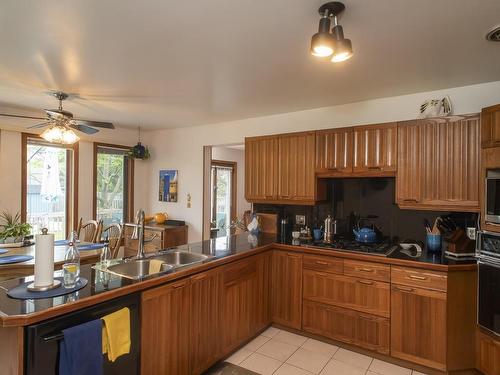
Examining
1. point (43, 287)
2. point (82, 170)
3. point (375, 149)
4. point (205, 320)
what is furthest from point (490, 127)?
point (82, 170)

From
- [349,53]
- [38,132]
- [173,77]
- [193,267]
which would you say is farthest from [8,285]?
[38,132]

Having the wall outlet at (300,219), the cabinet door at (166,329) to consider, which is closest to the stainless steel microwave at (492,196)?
the wall outlet at (300,219)

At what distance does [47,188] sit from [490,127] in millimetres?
5154

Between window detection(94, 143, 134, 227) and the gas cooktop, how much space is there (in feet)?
11.8

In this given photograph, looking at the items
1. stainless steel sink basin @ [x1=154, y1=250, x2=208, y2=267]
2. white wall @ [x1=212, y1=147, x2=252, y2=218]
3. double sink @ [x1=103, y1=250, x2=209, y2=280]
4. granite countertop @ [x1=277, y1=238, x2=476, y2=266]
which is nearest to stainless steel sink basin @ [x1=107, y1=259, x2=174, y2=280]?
double sink @ [x1=103, y1=250, x2=209, y2=280]

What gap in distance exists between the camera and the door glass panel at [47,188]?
4137 millimetres

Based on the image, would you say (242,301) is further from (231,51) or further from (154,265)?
(231,51)

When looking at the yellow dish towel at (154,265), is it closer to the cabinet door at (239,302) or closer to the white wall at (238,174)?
the cabinet door at (239,302)

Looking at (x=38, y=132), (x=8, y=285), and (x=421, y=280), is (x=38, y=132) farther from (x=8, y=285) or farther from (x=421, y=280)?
(x=421, y=280)

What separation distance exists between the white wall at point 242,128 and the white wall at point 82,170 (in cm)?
19

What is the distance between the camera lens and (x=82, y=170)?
15.2 ft

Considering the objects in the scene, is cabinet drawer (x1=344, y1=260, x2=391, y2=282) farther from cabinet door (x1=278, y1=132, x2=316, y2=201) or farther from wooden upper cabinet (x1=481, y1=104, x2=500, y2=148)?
wooden upper cabinet (x1=481, y1=104, x2=500, y2=148)

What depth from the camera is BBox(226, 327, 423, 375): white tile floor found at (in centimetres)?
246

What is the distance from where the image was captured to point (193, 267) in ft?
7.22
